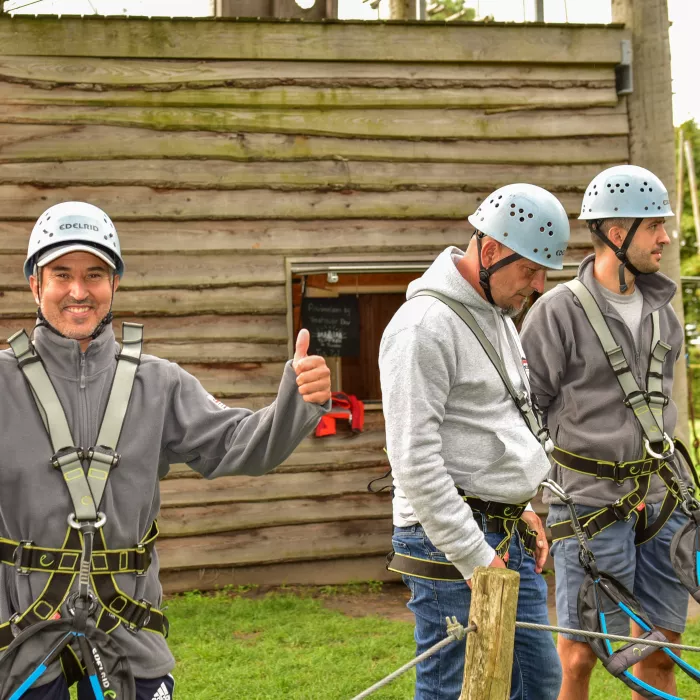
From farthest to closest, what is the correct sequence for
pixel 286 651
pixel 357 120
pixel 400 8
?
1. pixel 400 8
2. pixel 357 120
3. pixel 286 651

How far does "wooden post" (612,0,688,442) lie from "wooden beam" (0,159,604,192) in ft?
1.33

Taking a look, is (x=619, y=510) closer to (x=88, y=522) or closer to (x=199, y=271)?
(x=88, y=522)

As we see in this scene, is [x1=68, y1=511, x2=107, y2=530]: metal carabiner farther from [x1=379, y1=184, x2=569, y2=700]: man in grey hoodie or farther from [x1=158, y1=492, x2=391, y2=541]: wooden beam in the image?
[x1=158, y1=492, x2=391, y2=541]: wooden beam

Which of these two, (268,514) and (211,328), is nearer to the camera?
(211,328)

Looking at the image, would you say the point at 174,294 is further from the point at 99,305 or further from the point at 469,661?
the point at 469,661

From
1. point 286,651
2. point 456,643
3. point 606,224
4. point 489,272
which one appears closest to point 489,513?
point 456,643

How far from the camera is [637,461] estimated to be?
4.61m

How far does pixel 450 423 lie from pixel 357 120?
491 centimetres

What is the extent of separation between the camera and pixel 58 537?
3.00 meters

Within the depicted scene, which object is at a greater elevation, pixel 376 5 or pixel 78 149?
pixel 376 5

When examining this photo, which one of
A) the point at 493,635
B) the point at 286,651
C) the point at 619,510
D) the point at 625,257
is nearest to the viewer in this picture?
the point at 493,635

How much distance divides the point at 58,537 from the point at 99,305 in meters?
0.70

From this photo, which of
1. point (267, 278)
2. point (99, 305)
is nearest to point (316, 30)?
point (267, 278)

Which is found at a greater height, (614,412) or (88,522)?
(614,412)
